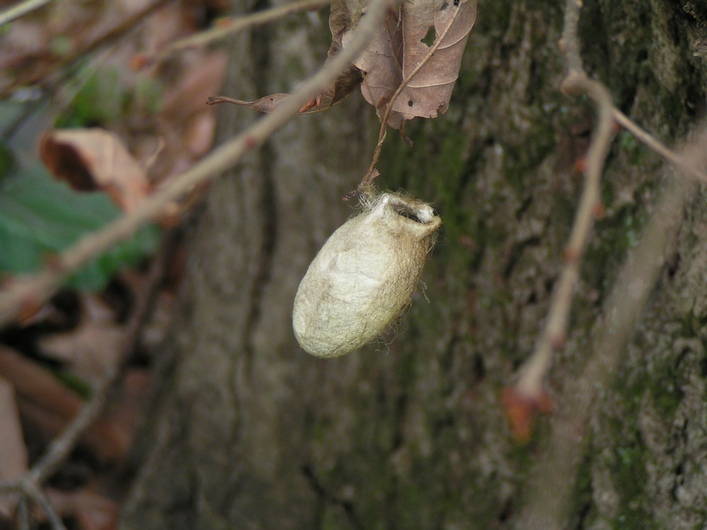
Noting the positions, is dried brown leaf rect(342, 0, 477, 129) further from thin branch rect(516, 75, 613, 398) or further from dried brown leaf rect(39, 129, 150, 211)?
dried brown leaf rect(39, 129, 150, 211)

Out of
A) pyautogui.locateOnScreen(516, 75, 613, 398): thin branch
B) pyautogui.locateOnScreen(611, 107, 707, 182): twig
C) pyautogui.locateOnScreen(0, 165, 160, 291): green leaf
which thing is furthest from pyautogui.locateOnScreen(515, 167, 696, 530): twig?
pyautogui.locateOnScreen(0, 165, 160, 291): green leaf

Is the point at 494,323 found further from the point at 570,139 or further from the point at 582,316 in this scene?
the point at 570,139

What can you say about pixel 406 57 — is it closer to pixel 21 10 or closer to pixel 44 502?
pixel 21 10

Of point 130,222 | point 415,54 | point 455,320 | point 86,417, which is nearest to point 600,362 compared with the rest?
point 455,320

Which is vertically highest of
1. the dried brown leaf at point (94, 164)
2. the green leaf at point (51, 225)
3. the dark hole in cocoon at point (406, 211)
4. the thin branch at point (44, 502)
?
the dark hole in cocoon at point (406, 211)

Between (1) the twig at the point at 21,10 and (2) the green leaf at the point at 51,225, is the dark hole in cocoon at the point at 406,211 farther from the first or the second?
(2) the green leaf at the point at 51,225

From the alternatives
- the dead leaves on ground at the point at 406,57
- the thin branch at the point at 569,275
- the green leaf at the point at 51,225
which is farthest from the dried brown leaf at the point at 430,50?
the green leaf at the point at 51,225
